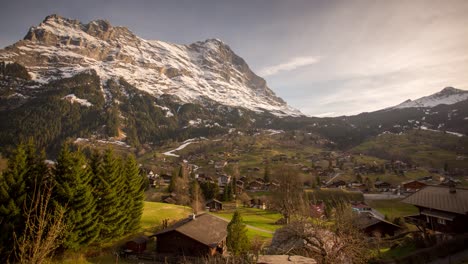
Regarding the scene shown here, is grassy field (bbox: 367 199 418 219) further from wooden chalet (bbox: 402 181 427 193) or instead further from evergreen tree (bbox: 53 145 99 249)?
evergreen tree (bbox: 53 145 99 249)

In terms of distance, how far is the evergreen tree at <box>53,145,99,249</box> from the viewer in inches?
1134

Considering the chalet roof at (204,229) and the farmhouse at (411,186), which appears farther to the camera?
the farmhouse at (411,186)

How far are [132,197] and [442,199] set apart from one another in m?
42.7

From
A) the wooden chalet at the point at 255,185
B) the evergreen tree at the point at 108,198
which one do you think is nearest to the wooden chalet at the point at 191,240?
the evergreen tree at the point at 108,198

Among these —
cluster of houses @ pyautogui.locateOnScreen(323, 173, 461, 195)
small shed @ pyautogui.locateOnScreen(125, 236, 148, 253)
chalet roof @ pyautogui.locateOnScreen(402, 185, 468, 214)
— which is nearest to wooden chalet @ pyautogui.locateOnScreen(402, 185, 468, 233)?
chalet roof @ pyautogui.locateOnScreen(402, 185, 468, 214)

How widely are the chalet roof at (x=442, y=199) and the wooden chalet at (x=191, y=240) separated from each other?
26.6m

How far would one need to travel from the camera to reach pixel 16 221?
25.4 m

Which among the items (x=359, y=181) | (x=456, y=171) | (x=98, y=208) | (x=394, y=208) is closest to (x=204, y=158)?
(x=359, y=181)

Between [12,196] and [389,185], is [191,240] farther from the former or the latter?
[389,185]

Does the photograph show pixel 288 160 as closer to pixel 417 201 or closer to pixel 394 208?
pixel 394 208

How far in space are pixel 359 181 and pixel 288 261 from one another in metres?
123

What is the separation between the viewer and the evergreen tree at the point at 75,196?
94.5ft

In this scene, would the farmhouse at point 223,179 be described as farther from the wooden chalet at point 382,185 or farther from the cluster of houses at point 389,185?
the wooden chalet at point 382,185

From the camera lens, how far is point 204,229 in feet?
135
